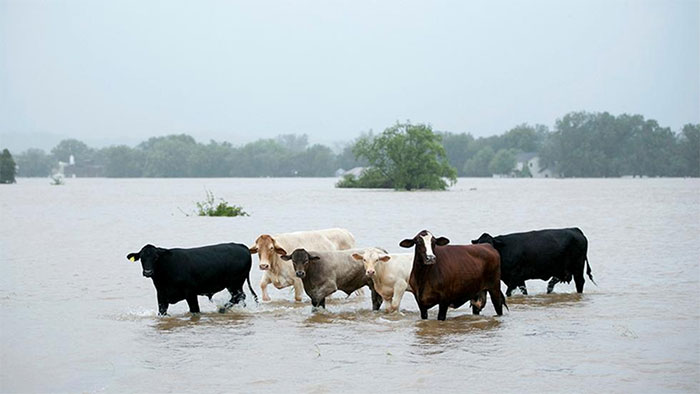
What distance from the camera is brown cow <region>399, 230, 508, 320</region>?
12.5 m

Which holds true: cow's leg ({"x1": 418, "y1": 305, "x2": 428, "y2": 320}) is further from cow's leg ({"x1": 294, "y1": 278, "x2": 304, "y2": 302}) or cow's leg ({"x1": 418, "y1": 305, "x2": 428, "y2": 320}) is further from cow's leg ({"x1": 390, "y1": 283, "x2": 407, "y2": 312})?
cow's leg ({"x1": 294, "y1": 278, "x2": 304, "y2": 302})

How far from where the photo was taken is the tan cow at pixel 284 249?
48.6 feet

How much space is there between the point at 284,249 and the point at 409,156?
64.8m

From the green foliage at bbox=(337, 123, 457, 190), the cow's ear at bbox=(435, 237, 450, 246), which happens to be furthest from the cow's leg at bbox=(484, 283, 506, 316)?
the green foliage at bbox=(337, 123, 457, 190)

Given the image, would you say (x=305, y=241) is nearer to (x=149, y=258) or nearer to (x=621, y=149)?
(x=149, y=258)

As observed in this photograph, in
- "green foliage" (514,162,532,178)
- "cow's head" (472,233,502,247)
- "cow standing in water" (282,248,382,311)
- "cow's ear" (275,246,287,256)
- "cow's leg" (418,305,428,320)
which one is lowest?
"green foliage" (514,162,532,178)

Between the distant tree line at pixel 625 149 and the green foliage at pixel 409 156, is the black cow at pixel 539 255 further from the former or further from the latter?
the distant tree line at pixel 625 149

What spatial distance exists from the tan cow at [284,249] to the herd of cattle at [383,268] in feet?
0.05

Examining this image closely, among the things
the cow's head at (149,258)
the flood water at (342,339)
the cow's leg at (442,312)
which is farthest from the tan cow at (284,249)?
the cow's leg at (442,312)

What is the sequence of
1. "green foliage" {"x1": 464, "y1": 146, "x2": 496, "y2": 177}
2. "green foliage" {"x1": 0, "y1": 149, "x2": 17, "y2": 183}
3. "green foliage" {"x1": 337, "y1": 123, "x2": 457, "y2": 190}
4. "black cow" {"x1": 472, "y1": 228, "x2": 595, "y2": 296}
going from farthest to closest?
1. "green foliage" {"x1": 464, "y1": 146, "x2": 496, "y2": 177}
2. "green foliage" {"x1": 0, "y1": 149, "x2": 17, "y2": 183}
3. "green foliage" {"x1": 337, "y1": 123, "x2": 457, "y2": 190}
4. "black cow" {"x1": 472, "y1": 228, "x2": 595, "y2": 296}

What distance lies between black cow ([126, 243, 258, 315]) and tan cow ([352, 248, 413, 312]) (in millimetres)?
1901

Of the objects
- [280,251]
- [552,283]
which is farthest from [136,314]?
[552,283]

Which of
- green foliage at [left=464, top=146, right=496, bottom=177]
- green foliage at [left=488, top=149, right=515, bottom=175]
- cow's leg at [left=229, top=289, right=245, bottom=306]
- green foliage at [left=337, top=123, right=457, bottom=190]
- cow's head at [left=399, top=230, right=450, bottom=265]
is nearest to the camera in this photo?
cow's head at [left=399, top=230, right=450, bottom=265]

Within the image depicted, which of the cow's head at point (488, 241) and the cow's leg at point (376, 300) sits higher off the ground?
the cow's head at point (488, 241)
